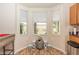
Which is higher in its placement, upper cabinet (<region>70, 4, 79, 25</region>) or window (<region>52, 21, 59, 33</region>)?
upper cabinet (<region>70, 4, 79, 25</region>)

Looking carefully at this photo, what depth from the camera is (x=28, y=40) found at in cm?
158

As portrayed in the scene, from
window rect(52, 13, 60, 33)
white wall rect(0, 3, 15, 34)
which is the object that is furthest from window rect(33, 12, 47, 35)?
white wall rect(0, 3, 15, 34)

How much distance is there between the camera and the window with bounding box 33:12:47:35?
153cm

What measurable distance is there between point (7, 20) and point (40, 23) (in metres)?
0.47

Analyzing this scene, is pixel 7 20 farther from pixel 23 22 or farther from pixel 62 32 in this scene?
pixel 62 32

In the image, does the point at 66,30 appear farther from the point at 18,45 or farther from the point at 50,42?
the point at 18,45

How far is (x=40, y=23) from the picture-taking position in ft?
5.12

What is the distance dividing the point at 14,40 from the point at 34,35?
11.8 inches

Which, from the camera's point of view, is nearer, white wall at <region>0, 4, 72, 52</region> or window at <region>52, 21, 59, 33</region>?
white wall at <region>0, 4, 72, 52</region>

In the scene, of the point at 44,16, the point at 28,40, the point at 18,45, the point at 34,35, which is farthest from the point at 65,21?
the point at 18,45

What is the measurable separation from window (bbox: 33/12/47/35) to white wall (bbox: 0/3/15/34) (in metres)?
0.33

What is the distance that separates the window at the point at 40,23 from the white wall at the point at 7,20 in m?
0.33

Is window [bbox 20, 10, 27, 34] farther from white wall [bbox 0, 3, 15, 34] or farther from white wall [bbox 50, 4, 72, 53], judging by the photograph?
white wall [bbox 50, 4, 72, 53]
